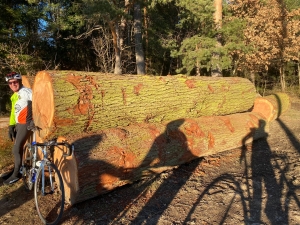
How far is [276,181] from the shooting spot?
14.5 feet

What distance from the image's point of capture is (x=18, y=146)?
168 inches

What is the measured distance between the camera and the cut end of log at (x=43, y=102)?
12.8ft

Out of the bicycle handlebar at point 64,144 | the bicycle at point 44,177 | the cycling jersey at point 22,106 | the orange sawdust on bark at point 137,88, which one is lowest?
the bicycle at point 44,177

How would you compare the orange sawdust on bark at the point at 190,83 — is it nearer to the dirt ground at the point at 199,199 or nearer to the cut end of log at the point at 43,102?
the dirt ground at the point at 199,199

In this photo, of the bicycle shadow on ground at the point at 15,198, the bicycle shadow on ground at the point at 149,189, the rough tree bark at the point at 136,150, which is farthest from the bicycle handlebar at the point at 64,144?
the bicycle shadow on ground at the point at 15,198

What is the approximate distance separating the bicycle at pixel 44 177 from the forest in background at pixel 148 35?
7257mm

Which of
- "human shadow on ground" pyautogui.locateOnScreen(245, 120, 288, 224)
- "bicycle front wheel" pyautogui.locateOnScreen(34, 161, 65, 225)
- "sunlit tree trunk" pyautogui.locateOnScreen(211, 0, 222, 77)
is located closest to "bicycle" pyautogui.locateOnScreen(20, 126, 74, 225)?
"bicycle front wheel" pyautogui.locateOnScreen(34, 161, 65, 225)

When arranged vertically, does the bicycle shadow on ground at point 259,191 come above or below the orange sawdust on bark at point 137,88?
below

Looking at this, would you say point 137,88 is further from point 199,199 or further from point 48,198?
point 48,198

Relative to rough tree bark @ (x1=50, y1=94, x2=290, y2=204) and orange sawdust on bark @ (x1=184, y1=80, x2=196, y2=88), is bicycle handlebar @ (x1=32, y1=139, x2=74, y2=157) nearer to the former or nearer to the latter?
rough tree bark @ (x1=50, y1=94, x2=290, y2=204)

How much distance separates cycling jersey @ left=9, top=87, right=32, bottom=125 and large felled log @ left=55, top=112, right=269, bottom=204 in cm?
85

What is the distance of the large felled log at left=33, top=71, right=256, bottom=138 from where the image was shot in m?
3.95

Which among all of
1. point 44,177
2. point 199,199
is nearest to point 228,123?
point 199,199

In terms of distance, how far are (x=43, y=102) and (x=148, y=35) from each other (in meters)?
12.3
